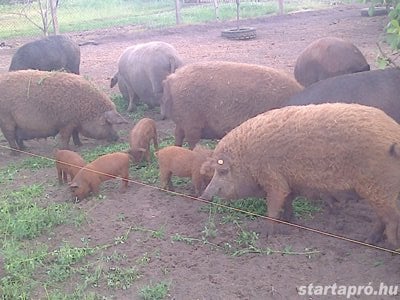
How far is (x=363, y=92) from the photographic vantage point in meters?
5.52

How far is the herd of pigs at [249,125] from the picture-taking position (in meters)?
4.18

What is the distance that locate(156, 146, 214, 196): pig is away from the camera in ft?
17.4

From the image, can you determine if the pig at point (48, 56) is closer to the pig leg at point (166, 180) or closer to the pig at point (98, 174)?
the pig at point (98, 174)

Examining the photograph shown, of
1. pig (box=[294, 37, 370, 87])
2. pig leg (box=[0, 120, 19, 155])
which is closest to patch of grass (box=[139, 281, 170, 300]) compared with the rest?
pig leg (box=[0, 120, 19, 155])

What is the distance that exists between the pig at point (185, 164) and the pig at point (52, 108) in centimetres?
183

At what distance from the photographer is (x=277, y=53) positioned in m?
12.9

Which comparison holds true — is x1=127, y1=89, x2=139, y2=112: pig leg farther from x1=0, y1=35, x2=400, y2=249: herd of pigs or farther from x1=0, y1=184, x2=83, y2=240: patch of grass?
x1=0, y1=184, x2=83, y2=240: patch of grass

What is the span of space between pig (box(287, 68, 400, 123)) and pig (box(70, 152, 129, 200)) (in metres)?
1.66

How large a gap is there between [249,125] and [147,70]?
4.12 meters

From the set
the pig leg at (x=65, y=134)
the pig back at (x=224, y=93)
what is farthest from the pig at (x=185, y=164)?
the pig leg at (x=65, y=134)

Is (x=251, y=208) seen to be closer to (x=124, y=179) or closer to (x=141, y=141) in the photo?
(x=124, y=179)

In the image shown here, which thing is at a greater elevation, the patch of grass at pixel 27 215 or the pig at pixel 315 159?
the pig at pixel 315 159

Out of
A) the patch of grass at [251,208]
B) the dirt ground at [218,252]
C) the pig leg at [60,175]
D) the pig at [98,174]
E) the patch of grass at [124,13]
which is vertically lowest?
the dirt ground at [218,252]

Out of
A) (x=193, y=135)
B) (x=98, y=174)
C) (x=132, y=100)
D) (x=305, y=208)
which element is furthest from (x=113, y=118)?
(x=305, y=208)
